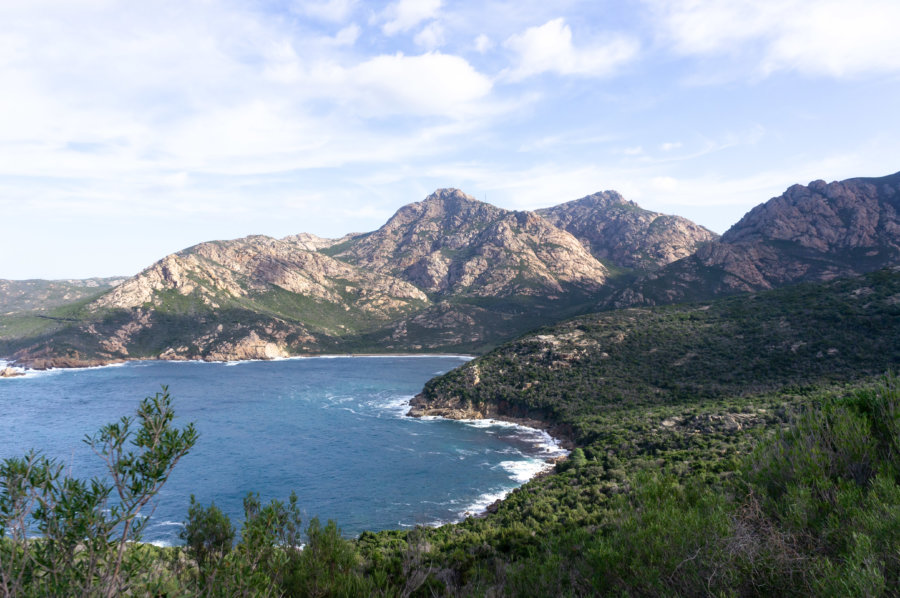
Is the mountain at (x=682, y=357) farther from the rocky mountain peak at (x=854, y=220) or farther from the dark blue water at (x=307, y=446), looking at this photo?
the rocky mountain peak at (x=854, y=220)

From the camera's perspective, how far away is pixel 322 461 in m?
73.4

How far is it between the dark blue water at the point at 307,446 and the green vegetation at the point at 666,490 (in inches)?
404

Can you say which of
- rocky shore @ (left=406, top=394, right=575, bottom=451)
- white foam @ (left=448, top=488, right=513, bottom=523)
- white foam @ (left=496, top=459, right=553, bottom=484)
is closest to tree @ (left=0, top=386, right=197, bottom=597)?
white foam @ (left=448, top=488, right=513, bottom=523)

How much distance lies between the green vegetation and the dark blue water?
10253 mm

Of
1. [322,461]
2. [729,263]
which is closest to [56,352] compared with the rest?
[322,461]

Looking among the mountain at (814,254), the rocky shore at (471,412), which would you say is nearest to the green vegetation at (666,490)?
the rocky shore at (471,412)

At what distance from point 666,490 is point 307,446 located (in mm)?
73578

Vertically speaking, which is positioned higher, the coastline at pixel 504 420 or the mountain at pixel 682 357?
the mountain at pixel 682 357

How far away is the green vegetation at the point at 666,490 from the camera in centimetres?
1255

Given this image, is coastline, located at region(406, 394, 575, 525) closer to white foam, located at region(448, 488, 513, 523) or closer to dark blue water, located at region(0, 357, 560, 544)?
white foam, located at region(448, 488, 513, 523)

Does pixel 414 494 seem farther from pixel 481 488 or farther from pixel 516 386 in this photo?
pixel 516 386

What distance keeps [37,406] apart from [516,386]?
117044 mm

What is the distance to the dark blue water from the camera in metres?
56.7

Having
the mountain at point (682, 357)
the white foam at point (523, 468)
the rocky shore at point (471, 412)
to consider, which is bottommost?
the white foam at point (523, 468)
